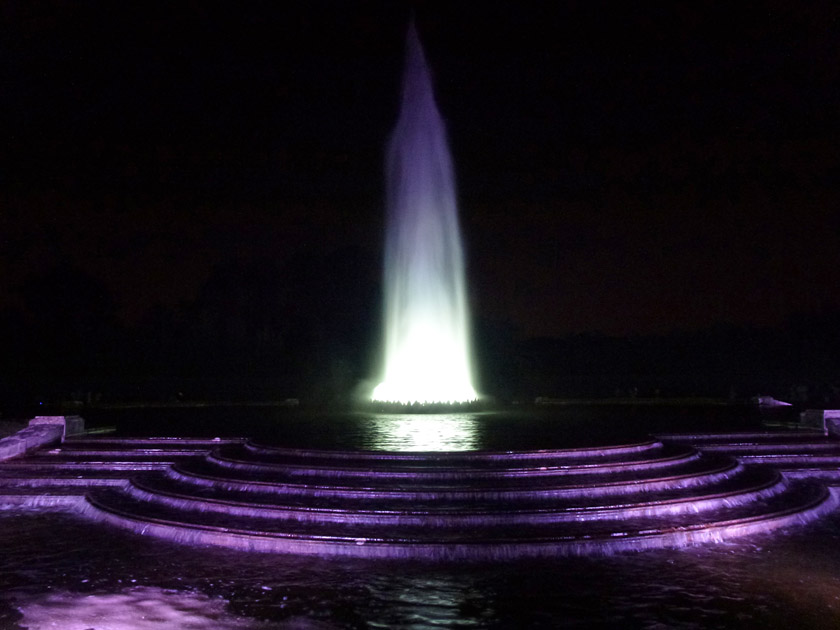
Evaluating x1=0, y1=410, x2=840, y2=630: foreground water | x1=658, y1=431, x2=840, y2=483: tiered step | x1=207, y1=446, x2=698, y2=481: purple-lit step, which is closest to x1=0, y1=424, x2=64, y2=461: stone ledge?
x1=0, y1=410, x2=840, y2=630: foreground water

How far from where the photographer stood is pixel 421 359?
31.4 meters

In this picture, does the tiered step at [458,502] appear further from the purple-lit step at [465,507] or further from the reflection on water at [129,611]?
the reflection on water at [129,611]

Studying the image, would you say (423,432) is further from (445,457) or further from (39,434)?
(39,434)

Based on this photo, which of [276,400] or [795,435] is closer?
[795,435]

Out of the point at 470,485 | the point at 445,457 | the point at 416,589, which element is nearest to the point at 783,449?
the point at 445,457

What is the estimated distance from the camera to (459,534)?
12.7 m

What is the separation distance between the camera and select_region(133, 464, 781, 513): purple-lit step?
13.8 m

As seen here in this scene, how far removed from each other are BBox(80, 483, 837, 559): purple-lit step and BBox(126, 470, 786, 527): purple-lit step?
0.46 feet

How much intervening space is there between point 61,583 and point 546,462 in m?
8.80

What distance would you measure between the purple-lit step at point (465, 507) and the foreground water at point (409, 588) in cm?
118

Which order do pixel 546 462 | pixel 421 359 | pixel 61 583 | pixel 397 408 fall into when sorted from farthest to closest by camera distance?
pixel 421 359
pixel 397 408
pixel 546 462
pixel 61 583

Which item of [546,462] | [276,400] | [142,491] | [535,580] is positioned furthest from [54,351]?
[535,580]

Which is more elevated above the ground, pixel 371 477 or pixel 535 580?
pixel 371 477

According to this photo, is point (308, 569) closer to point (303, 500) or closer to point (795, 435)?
point (303, 500)
